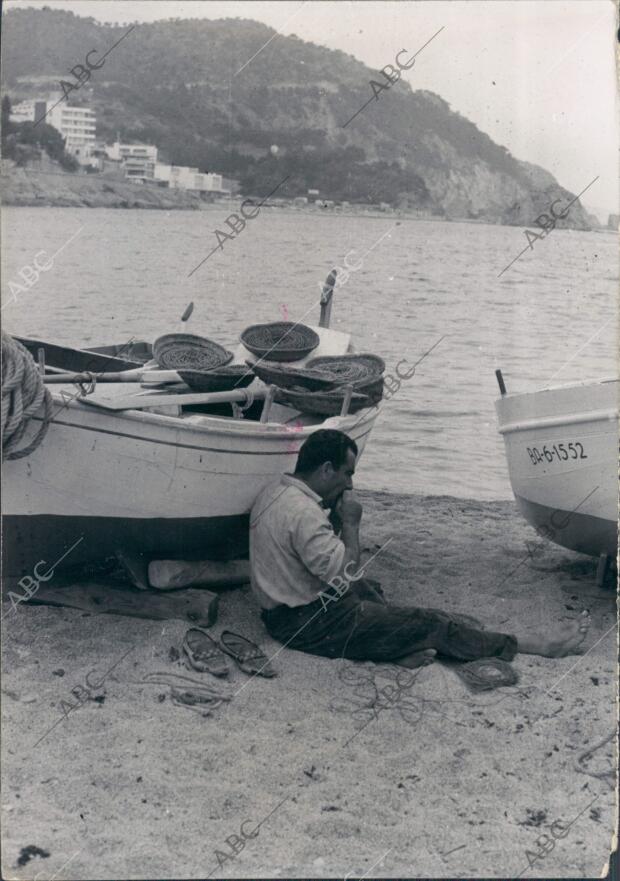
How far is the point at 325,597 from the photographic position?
15.5ft

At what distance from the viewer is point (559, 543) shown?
5930mm

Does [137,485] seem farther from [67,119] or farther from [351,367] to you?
[67,119]

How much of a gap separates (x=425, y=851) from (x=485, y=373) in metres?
11.3

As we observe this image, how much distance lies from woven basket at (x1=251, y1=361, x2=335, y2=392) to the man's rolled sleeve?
1.62 metres

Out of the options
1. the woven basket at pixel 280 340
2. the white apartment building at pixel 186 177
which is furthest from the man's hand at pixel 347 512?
the white apartment building at pixel 186 177

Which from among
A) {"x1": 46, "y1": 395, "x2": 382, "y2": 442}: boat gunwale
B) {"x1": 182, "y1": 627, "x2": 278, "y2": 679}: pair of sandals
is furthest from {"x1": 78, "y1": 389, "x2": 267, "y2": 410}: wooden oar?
{"x1": 182, "y1": 627, "x2": 278, "y2": 679}: pair of sandals

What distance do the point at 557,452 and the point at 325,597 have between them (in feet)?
6.00

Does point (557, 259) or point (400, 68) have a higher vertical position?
point (400, 68)

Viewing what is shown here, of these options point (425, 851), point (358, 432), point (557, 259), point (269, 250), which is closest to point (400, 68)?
point (358, 432)

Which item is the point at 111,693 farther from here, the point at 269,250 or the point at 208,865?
the point at 269,250

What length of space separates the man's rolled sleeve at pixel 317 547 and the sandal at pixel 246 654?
52cm

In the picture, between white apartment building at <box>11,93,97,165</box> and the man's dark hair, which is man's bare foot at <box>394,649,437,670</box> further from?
white apartment building at <box>11,93,97,165</box>

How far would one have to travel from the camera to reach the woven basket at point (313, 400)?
593cm

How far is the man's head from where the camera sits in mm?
4777
